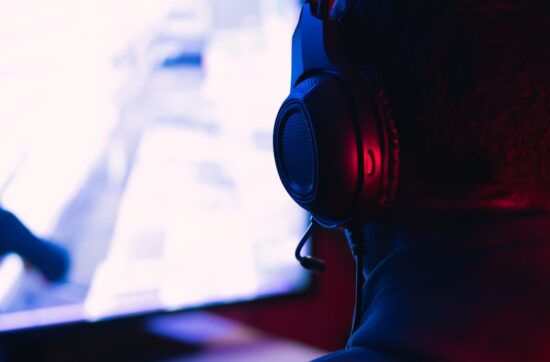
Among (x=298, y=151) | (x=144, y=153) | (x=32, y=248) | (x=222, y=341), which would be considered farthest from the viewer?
(x=222, y=341)

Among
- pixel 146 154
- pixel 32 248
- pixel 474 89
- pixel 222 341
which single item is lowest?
pixel 222 341

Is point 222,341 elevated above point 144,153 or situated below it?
below

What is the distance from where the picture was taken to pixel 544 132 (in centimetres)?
45

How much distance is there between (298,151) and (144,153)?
18.6 inches

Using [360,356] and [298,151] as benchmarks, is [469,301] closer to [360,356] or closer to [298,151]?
[360,356]

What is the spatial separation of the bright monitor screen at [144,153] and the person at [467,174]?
532mm

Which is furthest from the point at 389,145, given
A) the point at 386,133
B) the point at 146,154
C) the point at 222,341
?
the point at 222,341

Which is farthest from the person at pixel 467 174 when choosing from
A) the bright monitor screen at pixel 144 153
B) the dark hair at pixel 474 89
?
the bright monitor screen at pixel 144 153

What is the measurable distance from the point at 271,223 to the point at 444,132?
2.12 feet

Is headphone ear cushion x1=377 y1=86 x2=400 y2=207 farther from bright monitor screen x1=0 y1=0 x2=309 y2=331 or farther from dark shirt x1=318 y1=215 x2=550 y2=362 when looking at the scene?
bright monitor screen x1=0 y1=0 x2=309 y2=331

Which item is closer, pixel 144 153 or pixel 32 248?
pixel 32 248

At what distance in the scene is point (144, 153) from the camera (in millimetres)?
Answer: 940

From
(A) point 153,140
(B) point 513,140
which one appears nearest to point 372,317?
(B) point 513,140

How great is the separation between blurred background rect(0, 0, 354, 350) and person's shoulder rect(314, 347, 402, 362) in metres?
0.56
